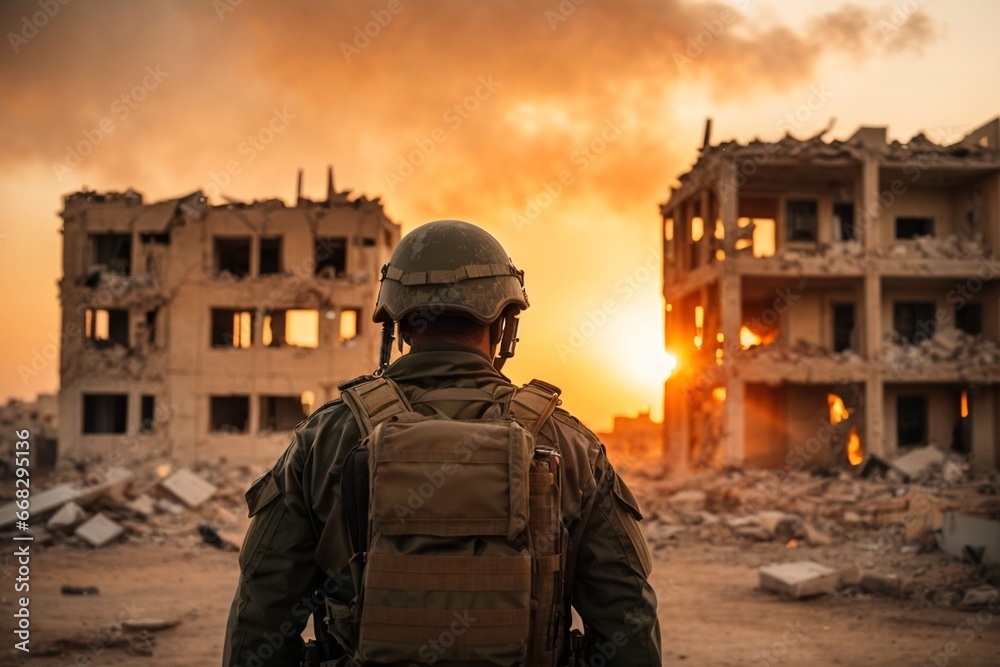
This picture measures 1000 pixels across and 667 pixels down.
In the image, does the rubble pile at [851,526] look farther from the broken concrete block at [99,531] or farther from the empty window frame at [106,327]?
the empty window frame at [106,327]

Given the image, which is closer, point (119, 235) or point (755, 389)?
point (755, 389)

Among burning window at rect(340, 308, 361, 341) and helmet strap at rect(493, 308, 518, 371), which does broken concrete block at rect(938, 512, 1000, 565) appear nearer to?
helmet strap at rect(493, 308, 518, 371)

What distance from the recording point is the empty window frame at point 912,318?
2480cm

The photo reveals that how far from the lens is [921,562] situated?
Result: 10602mm

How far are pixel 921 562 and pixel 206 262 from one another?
22388 millimetres

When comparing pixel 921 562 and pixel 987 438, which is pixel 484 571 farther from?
pixel 987 438

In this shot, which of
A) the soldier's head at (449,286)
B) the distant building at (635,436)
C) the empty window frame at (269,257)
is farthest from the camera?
the distant building at (635,436)

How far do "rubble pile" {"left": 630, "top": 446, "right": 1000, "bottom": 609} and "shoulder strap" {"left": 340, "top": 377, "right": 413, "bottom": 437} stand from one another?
8.06m

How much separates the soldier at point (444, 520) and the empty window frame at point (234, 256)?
27.3 metres

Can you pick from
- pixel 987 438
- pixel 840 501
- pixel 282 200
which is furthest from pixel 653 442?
pixel 840 501

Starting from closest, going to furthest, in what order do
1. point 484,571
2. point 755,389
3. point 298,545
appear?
point 484,571
point 298,545
point 755,389

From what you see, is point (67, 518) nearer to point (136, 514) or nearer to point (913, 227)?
point (136, 514)

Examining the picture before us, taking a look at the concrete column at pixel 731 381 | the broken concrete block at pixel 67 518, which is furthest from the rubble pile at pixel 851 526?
the broken concrete block at pixel 67 518

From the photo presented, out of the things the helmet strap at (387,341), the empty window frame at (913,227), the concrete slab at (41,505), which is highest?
the empty window frame at (913,227)
